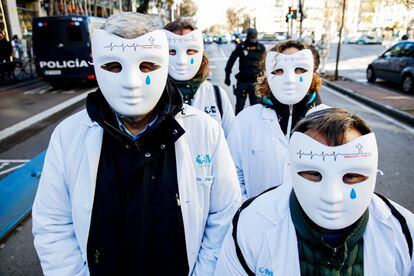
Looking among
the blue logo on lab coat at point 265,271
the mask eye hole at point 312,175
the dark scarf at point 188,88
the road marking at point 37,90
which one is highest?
the dark scarf at point 188,88

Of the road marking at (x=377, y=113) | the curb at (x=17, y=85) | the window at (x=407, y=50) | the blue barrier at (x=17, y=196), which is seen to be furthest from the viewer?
the curb at (x=17, y=85)

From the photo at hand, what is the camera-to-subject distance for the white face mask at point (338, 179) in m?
1.25

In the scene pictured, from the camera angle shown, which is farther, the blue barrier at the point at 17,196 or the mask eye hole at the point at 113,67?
the blue barrier at the point at 17,196

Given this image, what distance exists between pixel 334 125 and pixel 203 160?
570 mm

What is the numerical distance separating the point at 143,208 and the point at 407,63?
11708 mm

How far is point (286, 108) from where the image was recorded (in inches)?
92.1

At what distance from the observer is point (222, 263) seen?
1421mm

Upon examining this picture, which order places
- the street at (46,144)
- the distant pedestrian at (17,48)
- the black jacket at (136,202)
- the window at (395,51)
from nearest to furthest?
the black jacket at (136,202)
the street at (46,144)
the window at (395,51)
the distant pedestrian at (17,48)

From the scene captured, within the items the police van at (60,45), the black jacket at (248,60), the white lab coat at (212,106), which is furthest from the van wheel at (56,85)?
the white lab coat at (212,106)

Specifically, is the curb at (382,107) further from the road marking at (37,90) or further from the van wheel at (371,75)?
the road marking at (37,90)

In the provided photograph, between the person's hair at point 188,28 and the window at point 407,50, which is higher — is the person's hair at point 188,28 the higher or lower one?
the higher one

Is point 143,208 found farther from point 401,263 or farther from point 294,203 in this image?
point 401,263

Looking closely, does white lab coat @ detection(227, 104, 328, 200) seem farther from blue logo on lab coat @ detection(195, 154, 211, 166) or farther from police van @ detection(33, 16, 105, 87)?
police van @ detection(33, 16, 105, 87)

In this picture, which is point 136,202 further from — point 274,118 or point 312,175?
point 274,118
